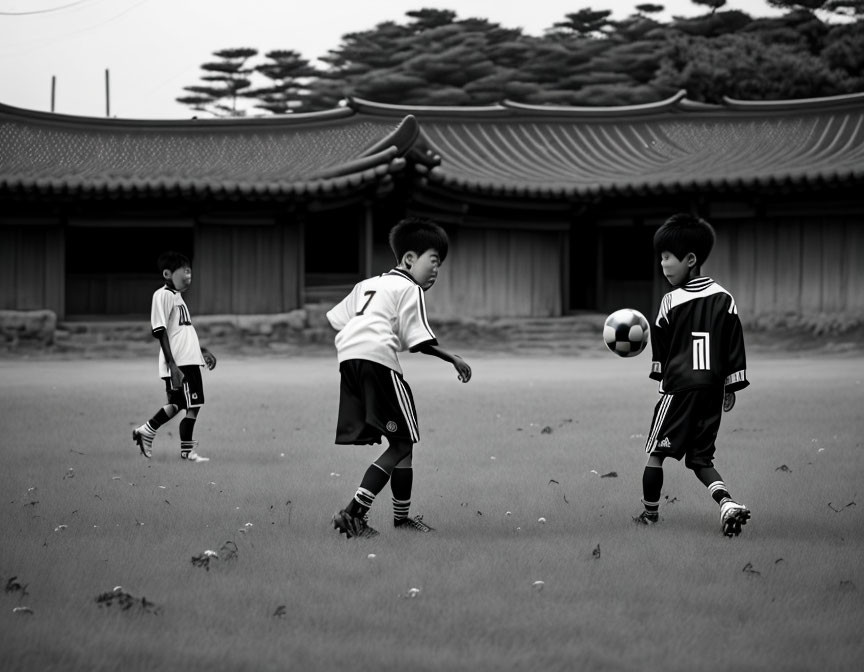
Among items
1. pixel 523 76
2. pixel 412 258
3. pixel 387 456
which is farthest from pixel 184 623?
pixel 523 76

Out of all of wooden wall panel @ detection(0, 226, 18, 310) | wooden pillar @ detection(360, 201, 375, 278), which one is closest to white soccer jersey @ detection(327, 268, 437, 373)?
wooden pillar @ detection(360, 201, 375, 278)

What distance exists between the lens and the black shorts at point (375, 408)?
495cm

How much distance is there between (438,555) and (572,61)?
35.3 m

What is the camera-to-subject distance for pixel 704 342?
5.09 metres

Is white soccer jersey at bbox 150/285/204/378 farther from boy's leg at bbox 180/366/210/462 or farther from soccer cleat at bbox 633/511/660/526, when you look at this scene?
soccer cleat at bbox 633/511/660/526

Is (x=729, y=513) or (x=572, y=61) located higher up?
(x=572, y=61)

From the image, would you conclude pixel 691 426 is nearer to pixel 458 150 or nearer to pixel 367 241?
pixel 367 241

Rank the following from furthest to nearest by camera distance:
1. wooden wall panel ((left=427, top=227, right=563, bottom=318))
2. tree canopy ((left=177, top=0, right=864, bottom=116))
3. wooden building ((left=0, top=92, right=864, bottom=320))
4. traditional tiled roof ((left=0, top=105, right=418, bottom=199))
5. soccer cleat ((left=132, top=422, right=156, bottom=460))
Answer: tree canopy ((left=177, top=0, right=864, bottom=116)), wooden wall panel ((left=427, top=227, right=563, bottom=318)), wooden building ((left=0, top=92, right=864, bottom=320)), traditional tiled roof ((left=0, top=105, right=418, bottom=199)), soccer cleat ((left=132, top=422, right=156, bottom=460))

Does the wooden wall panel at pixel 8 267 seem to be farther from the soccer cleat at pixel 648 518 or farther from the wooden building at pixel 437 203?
the soccer cleat at pixel 648 518

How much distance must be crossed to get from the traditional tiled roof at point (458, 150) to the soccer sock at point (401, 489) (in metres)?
12.4

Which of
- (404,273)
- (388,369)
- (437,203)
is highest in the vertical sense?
(437,203)

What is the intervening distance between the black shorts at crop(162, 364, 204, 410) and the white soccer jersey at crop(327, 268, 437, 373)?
97.5 inches

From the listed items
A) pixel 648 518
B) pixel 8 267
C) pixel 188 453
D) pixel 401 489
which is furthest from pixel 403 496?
pixel 8 267

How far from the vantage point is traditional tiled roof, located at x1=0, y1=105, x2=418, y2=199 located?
17.0m
